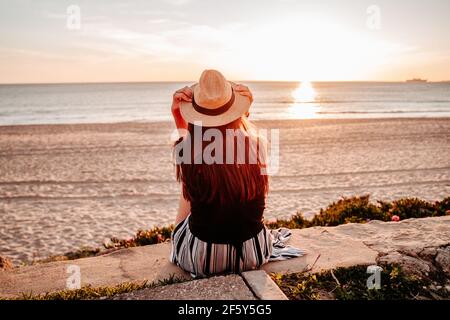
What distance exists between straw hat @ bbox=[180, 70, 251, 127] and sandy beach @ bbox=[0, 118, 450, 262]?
4102 millimetres

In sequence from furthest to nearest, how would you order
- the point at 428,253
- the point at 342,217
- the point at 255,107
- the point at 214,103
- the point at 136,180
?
the point at 255,107, the point at 136,180, the point at 342,217, the point at 428,253, the point at 214,103

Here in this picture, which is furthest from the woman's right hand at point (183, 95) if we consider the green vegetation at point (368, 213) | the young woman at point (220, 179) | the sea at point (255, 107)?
the sea at point (255, 107)

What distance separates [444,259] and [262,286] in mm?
1643

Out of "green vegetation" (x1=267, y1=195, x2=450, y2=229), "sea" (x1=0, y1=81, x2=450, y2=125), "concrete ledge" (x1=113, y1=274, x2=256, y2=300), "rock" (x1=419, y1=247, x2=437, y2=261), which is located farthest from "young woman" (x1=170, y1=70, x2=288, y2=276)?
"sea" (x1=0, y1=81, x2=450, y2=125)

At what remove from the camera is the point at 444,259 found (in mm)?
3389

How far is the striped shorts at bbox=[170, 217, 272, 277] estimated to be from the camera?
331 cm

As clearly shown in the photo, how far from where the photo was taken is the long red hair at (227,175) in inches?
120

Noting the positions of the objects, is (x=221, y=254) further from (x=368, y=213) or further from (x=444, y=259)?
(x=368, y=213)

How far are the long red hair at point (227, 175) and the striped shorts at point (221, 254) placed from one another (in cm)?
44

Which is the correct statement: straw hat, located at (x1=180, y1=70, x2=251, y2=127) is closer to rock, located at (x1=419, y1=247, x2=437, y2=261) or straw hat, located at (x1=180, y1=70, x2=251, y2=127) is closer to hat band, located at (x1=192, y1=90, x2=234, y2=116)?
hat band, located at (x1=192, y1=90, x2=234, y2=116)

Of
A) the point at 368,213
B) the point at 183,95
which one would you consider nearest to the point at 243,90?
the point at 183,95

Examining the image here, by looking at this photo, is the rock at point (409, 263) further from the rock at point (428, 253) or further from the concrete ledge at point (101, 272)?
the concrete ledge at point (101, 272)
